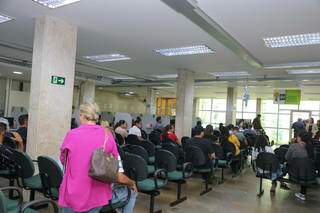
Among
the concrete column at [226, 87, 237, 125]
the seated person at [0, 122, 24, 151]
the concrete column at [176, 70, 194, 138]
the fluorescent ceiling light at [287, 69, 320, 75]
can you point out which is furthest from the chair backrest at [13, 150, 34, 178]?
the concrete column at [226, 87, 237, 125]

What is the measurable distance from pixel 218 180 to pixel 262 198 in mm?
1341

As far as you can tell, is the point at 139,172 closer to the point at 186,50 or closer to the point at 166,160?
the point at 166,160

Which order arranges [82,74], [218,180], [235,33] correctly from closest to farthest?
[235,33] → [218,180] → [82,74]

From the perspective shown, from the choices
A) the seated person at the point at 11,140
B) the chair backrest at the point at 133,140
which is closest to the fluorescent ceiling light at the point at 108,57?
the chair backrest at the point at 133,140

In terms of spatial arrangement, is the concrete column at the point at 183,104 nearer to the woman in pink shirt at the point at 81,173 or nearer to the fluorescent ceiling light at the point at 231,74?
the fluorescent ceiling light at the point at 231,74

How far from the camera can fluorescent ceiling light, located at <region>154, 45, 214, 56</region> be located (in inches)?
248

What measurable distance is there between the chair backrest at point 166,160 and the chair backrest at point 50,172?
1702 mm

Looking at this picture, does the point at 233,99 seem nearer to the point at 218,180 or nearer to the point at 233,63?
the point at 233,63

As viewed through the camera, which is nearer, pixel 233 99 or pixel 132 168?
pixel 132 168

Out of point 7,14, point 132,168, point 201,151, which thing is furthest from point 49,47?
point 201,151

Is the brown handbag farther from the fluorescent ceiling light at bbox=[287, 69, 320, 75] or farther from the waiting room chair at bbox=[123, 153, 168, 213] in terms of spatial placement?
the fluorescent ceiling light at bbox=[287, 69, 320, 75]

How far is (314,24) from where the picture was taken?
4.32m

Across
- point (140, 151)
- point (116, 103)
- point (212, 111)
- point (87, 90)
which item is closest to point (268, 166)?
point (140, 151)

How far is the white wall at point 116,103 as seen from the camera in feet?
57.8
